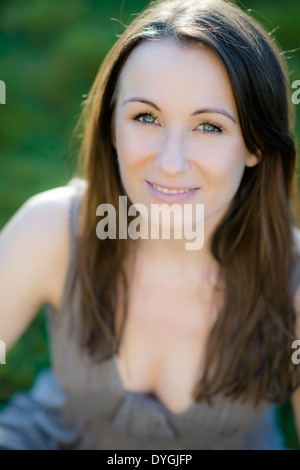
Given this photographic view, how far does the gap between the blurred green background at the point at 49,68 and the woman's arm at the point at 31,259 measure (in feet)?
4.57

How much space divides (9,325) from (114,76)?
84cm

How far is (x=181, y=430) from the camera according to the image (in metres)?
1.67

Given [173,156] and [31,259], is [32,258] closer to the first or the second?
[31,259]

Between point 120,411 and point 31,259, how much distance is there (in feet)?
1.80

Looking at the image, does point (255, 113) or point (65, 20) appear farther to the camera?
point (65, 20)

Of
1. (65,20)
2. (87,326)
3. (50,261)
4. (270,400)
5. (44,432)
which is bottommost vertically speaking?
(44,432)

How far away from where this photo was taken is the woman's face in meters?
1.29

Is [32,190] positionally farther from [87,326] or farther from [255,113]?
[255,113]

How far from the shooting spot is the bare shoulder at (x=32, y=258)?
1.65 metres

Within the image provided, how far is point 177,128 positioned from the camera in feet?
4.34

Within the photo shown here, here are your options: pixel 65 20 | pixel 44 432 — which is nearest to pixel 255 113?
pixel 44 432
